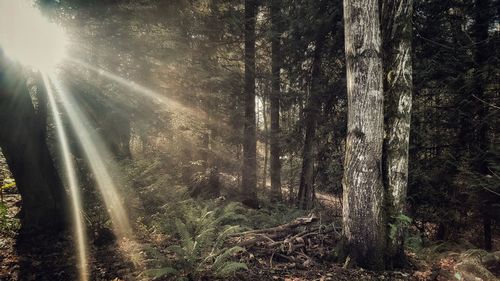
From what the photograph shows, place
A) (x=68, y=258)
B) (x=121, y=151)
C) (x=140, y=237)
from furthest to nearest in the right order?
(x=121, y=151), (x=140, y=237), (x=68, y=258)

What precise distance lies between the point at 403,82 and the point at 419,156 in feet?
14.9

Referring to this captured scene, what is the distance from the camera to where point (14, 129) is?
234 inches

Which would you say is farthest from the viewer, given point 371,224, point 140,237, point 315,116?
point 315,116

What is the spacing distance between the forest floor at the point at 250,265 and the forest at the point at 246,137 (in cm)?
3

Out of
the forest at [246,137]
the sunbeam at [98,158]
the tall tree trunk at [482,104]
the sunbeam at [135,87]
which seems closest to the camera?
the forest at [246,137]

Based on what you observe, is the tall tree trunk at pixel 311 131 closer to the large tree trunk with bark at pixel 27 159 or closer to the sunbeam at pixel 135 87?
the sunbeam at pixel 135 87

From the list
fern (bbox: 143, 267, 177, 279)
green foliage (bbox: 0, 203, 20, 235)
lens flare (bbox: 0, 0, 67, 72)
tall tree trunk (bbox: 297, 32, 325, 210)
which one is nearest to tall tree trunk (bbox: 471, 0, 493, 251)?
tall tree trunk (bbox: 297, 32, 325, 210)

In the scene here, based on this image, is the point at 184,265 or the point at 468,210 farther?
the point at 468,210

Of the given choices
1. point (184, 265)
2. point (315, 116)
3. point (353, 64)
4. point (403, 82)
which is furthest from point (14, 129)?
point (315, 116)

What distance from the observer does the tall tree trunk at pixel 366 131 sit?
448 centimetres

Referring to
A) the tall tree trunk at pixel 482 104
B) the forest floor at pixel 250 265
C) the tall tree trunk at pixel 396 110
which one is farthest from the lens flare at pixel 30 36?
the tall tree trunk at pixel 482 104

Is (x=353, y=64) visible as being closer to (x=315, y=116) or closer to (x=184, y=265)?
(x=184, y=265)

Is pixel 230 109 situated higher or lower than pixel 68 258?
higher

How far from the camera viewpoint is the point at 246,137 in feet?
39.1
